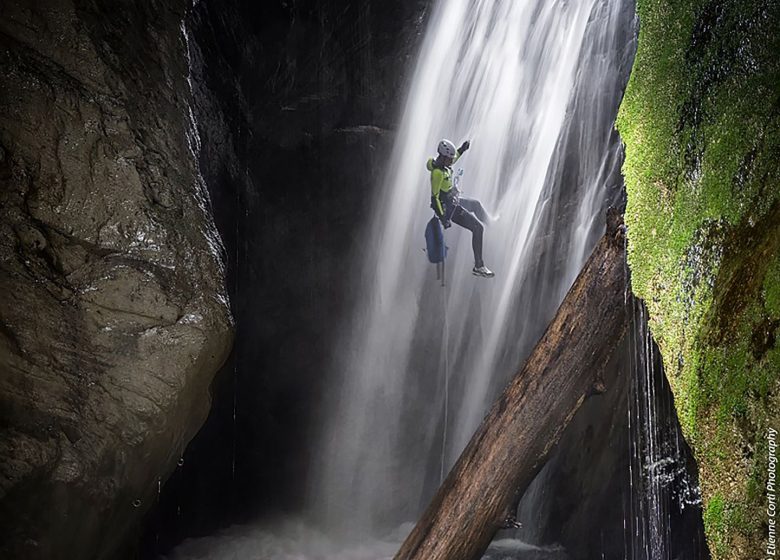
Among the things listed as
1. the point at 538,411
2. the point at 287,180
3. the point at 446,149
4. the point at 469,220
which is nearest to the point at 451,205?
the point at 469,220

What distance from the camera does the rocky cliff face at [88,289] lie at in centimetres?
484

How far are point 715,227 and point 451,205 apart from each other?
6.34 metres

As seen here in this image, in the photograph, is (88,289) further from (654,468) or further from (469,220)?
(469,220)

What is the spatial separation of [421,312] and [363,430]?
2680 millimetres

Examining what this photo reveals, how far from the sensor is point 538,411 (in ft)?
14.0

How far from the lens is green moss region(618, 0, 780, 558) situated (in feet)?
8.09

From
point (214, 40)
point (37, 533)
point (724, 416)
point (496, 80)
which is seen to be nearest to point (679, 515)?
A: point (724, 416)

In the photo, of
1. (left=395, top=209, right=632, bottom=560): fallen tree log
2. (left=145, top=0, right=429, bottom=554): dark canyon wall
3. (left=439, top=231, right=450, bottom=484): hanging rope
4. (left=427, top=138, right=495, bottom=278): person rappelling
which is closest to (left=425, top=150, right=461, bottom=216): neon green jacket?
(left=427, top=138, right=495, bottom=278): person rappelling

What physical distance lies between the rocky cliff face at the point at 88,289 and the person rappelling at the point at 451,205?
4.02m

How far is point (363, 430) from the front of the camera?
12.2 meters

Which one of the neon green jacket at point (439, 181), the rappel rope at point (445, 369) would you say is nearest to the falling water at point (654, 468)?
the neon green jacket at point (439, 181)

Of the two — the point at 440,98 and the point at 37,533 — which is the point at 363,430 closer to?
the point at 440,98

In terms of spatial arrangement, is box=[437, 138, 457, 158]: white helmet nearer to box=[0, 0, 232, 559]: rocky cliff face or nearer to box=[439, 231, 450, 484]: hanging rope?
box=[439, 231, 450, 484]: hanging rope

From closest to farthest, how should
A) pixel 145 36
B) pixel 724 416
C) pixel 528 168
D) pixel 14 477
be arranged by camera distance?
pixel 724 416 < pixel 14 477 < pixel 145 36 < pixel 528 168
